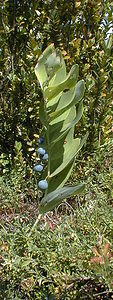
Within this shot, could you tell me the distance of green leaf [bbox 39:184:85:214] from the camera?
7.07 feet

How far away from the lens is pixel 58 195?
224 cm

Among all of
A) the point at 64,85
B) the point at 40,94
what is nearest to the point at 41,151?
the point at 64,85

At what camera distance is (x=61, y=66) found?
2242 millimetres

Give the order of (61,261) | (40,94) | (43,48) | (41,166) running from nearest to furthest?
(61,261), (41,166), (40,94), (43,48)

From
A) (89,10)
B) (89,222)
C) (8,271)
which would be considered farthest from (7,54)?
(8,271)

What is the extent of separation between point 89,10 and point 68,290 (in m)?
2.21

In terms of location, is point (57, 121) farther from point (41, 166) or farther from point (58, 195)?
point (58, 195)

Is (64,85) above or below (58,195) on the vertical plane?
above

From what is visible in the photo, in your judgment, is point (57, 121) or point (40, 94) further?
point (40, 94)

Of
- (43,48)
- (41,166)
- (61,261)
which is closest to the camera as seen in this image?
(61,261)

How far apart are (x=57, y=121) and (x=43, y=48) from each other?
147 cm

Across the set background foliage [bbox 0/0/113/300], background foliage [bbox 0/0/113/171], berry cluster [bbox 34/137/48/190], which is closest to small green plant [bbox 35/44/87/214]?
berry cluster [bbox 34/137/48/190]

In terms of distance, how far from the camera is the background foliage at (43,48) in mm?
3436

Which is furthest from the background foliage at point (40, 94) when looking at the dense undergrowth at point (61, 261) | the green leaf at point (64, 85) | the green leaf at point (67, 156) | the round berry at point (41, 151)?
the green leaf at point (64, 85)
